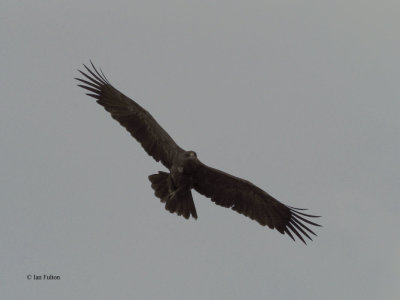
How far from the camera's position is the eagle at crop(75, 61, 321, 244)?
10750mm

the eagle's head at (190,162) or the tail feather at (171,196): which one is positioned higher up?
the eagle's head at (190,162)

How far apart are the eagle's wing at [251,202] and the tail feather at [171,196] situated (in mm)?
421

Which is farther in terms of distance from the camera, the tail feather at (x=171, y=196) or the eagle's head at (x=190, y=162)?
the tail feather at (x=171, y=196)

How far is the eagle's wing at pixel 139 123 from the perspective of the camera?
35.5 feet

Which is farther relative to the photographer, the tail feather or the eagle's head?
the tail feather

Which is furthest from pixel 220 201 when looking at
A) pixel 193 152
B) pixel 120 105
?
pixel 120 105

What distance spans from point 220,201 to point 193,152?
4.40ft

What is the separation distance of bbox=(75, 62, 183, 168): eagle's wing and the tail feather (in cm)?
32

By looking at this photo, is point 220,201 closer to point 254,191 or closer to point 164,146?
point 254,191

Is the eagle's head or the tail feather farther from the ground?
the eagle's head

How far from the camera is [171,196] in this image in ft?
→ 35.3

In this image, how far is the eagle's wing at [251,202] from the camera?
36.1 feet

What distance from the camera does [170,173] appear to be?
10.7 meters

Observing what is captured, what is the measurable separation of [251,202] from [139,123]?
2827 millimetres
